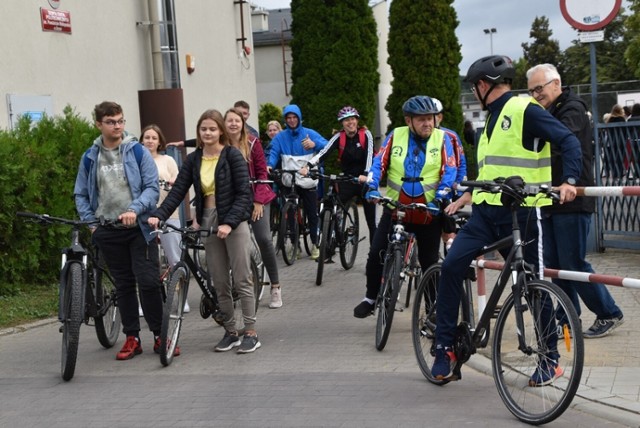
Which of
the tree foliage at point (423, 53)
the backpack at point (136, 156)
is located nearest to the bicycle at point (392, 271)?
the backpack at point (136, 156)

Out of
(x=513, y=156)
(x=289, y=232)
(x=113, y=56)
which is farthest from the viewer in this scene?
(x=113, y=56)

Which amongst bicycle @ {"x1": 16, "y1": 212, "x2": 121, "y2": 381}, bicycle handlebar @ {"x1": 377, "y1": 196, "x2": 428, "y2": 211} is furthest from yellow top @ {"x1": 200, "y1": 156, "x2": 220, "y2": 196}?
bicycle handlebar @ {"x1": 377, "y1": 196, "x2": 428, "y2": 211}

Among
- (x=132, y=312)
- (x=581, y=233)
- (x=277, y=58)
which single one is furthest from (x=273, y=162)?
(x=277, y=58)

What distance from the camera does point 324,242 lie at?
11.9 metres

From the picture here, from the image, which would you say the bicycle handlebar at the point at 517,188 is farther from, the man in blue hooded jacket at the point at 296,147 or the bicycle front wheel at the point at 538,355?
the man in blue hooded jacket at the point at 296,147

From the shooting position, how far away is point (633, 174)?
12.1 m

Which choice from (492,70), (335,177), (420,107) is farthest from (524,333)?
(335,177)

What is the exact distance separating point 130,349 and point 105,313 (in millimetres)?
365

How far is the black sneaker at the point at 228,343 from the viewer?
852 centimetres

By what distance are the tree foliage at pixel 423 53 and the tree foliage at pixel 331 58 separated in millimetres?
1584

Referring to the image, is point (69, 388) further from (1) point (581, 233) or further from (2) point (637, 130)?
(2) point (637, 130)

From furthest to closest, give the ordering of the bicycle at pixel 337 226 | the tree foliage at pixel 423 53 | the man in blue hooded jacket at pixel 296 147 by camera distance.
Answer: the tree foliage at pixel 423 53
the man in blue hooded jacket at pixel 296 147
the bicycle at pixel 337 226

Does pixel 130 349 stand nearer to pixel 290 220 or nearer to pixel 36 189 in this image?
pixel 36 189

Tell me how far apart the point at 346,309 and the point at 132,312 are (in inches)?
105
